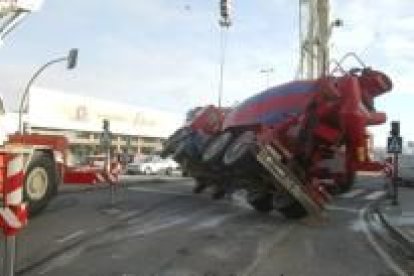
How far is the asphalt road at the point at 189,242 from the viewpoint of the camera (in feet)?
40.9

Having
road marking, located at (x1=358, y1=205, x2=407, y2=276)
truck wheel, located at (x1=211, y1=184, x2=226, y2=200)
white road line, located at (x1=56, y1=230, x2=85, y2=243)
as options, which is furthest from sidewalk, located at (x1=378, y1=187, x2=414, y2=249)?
white road line, located at (x1=56, y1=230, x2=85, y2=243)

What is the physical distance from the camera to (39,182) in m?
17.8

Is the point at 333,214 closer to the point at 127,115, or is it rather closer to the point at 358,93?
the point at 358,93

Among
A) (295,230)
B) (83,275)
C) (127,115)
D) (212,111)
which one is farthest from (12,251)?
(127,115)

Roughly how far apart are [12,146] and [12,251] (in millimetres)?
7015

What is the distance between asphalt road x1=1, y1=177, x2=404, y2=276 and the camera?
40.9 feet

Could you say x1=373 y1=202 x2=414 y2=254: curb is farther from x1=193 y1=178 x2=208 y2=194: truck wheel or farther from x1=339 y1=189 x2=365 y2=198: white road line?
x1=339 y1=189 x2=365 y2=198: white road line

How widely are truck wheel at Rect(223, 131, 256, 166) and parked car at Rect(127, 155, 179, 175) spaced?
3290cm

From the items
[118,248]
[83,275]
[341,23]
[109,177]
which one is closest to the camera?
[83,275]

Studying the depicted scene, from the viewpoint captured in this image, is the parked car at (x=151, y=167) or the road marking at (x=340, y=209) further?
the parked car at (x=151, y=167)

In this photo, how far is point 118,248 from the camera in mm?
14156

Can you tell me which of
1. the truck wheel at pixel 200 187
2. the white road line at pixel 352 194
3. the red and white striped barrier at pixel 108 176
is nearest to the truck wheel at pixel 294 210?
the red and white striped barrier at pixel 108 176

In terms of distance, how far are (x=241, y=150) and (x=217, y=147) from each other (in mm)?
2263

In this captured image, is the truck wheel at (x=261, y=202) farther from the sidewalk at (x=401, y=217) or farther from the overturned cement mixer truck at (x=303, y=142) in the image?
the sidewalk at (x=401, y=217)
